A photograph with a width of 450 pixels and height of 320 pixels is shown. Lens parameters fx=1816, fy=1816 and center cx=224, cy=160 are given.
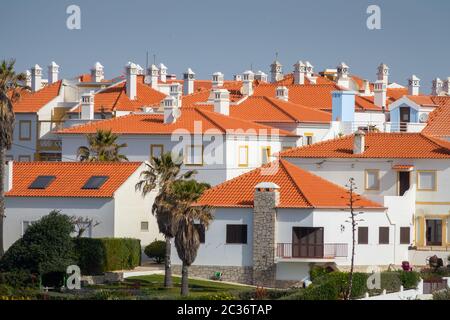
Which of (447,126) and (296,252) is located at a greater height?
(447,126)

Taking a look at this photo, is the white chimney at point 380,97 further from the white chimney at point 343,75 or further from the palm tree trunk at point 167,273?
the palm tree trunk at point 167,273

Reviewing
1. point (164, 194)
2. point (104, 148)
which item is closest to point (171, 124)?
point (104, 148)

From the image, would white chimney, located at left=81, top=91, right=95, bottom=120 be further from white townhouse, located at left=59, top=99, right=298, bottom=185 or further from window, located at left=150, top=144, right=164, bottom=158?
window, located at left=150, top=144, right=164, bottom=158

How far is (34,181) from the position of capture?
89438 millimetres

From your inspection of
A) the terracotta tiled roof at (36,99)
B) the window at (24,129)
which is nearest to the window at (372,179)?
the terracotta tiled roof at (36,99)

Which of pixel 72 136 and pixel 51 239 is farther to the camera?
pixel 72 136

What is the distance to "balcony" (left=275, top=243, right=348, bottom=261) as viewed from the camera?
81.0 meters

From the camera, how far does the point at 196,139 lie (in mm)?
102188

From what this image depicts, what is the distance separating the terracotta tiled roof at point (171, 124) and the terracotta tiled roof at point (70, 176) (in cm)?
1271

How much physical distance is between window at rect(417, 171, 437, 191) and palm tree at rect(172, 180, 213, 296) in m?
15.7

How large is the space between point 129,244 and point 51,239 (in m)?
5.46
